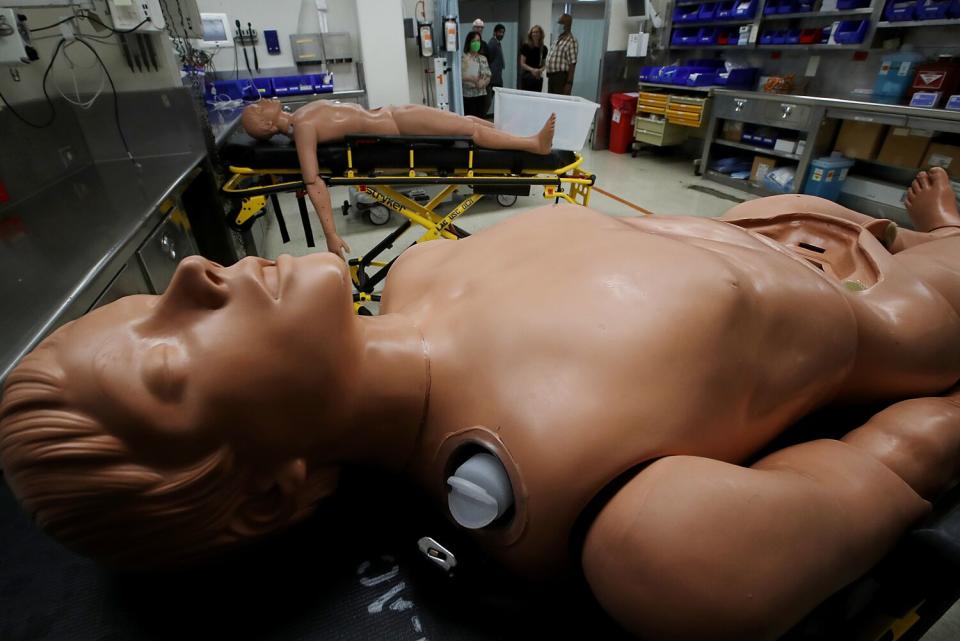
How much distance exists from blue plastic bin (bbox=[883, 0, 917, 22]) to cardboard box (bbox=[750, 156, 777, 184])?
4.62ft

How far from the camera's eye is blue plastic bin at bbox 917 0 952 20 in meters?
3.74

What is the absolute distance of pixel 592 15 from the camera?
28.8 feet

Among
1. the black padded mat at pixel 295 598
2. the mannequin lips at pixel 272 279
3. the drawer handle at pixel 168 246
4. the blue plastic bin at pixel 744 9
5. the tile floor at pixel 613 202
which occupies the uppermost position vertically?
the blue plastic bin at pixel 744 9

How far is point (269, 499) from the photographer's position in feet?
2.57

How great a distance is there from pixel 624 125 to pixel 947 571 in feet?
23.2

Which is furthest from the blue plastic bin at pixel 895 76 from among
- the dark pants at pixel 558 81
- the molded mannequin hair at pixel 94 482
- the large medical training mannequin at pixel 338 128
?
the molded mannequin hair at pixel 94 482

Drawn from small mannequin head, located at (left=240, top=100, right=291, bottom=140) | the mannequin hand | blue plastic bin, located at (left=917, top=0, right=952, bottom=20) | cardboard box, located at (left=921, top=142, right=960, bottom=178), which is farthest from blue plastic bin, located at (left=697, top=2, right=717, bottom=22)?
the mannequin hand

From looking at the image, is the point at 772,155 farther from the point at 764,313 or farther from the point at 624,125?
the point at 764,313

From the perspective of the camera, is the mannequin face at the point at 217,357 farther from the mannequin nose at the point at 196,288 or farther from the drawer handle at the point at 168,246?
the drawer handle at the point at 168,246

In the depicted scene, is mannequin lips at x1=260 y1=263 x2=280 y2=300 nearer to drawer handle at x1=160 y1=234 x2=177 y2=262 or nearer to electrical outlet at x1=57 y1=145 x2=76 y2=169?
drawer handle at x1=160 y1=234 x2=177 y2=262

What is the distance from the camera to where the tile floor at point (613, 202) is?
4113mm

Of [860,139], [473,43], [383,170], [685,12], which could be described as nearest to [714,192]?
[860,139]

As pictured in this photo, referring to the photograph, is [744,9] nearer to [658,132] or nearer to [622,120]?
[658,132]

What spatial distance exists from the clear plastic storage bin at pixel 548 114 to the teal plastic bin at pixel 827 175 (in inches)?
102
